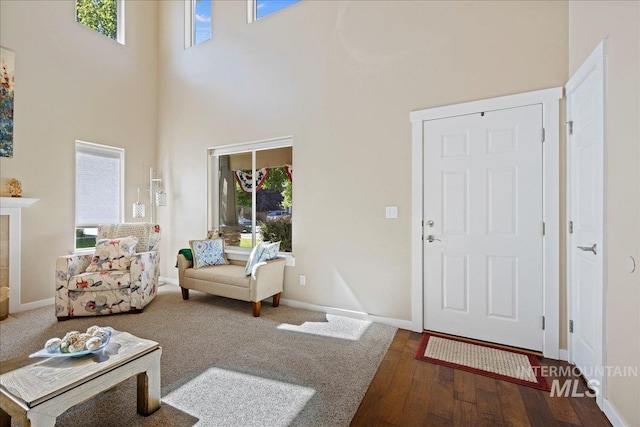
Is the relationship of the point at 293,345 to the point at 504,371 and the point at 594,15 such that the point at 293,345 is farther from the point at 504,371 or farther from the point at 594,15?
the point at 594,15

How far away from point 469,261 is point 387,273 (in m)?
0.81

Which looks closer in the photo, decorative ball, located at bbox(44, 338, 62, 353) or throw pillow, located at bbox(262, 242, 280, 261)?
decorative ball, located at bbox(44, 338, 62, 353)

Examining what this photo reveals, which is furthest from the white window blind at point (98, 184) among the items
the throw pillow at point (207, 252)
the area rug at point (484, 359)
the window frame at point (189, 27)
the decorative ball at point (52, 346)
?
the area rug at point (484, 359)

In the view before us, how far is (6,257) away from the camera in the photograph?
352 cm

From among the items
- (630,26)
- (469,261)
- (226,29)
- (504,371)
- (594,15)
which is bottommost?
(504,371)

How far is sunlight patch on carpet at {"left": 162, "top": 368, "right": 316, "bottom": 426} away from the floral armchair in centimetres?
186

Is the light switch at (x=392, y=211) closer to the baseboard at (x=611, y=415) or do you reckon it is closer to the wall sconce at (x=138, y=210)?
the baseboard at (x=611, y=415)

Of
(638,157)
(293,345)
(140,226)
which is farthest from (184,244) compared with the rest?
(638,157)

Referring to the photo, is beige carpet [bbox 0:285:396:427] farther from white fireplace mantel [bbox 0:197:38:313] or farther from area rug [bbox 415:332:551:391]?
area rug [bbox 415:332:551:391]

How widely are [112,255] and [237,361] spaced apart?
232 cm

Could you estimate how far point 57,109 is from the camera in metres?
4.00

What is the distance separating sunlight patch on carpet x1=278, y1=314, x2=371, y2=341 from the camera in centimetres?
291

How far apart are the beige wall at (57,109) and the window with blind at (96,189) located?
4.9 inches

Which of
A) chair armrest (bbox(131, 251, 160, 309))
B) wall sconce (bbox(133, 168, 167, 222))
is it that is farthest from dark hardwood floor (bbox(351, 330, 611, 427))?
wall sconce (bbox(133, 168, 167, 222))
